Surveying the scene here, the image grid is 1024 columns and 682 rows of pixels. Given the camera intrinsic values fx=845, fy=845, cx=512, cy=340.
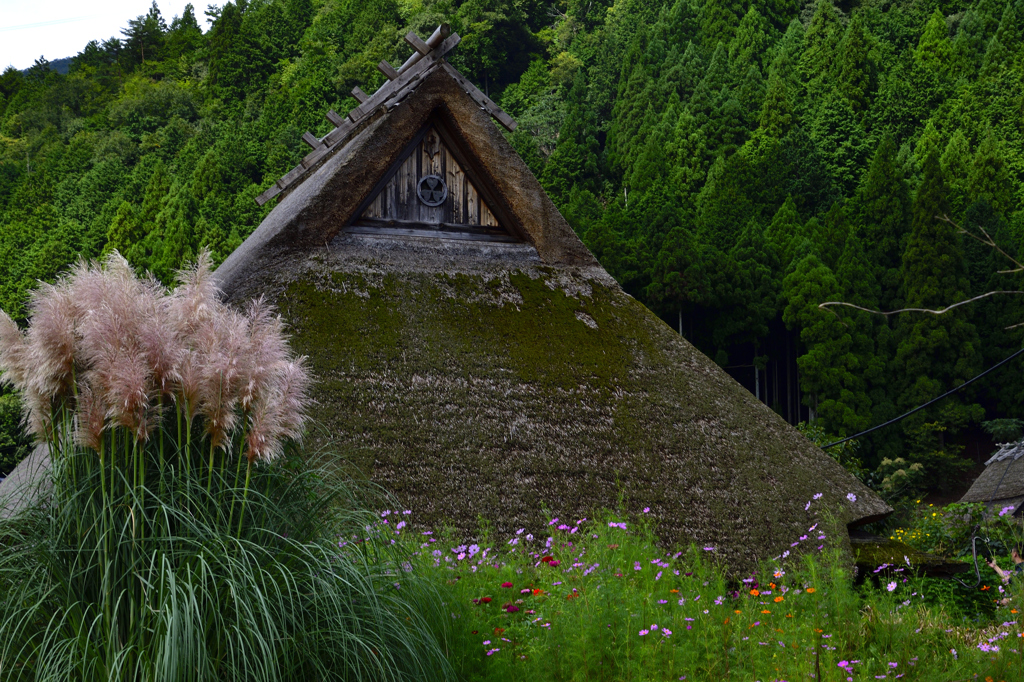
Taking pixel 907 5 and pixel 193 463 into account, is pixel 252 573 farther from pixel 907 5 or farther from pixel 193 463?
pixel 907 5

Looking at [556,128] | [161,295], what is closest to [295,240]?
[161,295]

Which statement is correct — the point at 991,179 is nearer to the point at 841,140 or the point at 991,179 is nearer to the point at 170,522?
the point at 841,140

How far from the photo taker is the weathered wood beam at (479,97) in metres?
7.31

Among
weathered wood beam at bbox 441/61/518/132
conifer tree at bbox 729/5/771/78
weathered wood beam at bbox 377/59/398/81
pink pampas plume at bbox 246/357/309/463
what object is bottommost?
pink pampas plume at bbox 246/357/309/463

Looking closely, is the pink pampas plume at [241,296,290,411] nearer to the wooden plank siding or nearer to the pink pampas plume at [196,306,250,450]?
the pink pampas plume at [196,306,250,450]

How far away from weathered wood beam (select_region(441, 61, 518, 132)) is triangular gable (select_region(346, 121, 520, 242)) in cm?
46

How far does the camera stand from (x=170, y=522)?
2.80 metres

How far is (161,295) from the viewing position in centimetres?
312

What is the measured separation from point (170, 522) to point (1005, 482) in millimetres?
15223

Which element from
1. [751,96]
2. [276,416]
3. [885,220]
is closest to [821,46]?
[751,96]

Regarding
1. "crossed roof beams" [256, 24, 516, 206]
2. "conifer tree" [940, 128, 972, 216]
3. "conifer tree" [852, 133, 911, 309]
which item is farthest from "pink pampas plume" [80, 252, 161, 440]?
"conifer tree" [940, 128, 972, 216]

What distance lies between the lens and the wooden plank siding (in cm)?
704

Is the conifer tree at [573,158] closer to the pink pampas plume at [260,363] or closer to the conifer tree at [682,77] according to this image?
the conifer tree at [682,77]

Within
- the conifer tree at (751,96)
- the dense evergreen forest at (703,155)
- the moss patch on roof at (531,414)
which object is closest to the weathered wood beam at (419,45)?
the moss patch on roof at (531,414)
